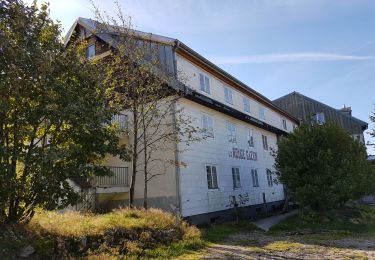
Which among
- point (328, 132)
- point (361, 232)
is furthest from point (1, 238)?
point (328, 132)

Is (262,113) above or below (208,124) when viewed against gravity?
above

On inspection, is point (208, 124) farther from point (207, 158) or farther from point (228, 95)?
point (228, 95)

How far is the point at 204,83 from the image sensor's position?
A: 70.7ft

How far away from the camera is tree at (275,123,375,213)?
18.8m

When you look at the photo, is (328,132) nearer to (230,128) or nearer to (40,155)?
(230,128)

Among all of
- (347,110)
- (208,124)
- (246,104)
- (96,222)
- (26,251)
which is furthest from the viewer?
(347,110)

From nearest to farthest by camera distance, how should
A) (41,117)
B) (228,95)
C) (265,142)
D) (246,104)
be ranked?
(41,117), (228,95), (246,104), (265,142)

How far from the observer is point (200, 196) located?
1889cm

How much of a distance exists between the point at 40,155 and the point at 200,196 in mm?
11052

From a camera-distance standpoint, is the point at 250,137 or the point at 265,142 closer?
the point at 250,137

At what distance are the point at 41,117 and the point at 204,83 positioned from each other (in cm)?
1310

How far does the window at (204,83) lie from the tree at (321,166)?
17.1 feet

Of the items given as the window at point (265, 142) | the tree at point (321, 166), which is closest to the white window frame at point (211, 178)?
the tree at point (321, 166)

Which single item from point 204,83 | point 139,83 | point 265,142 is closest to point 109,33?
point 139,83
